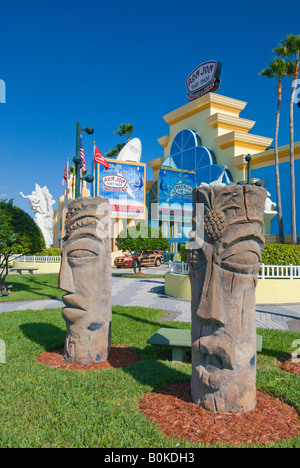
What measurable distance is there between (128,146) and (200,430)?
97.0 feet

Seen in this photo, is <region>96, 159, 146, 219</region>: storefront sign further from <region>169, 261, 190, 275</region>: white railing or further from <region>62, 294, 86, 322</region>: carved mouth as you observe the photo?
<region>62, 294, 86, 322</region>: carved mouth

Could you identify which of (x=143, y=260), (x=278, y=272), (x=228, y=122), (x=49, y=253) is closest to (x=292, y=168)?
(x=278, y=272)

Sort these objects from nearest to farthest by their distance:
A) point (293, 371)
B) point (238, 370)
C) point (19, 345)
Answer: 1. point (238, 370)
2. point (293, 371)
3. point (19, 345)

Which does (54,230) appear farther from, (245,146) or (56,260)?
(245,146)

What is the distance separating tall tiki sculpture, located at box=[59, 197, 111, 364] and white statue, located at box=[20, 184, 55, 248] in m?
29.7

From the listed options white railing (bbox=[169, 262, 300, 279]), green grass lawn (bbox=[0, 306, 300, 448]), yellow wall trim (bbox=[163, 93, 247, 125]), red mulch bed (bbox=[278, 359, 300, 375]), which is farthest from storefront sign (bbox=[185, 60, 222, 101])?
red mulch bed (bbox=[278, 359, 300, 375])

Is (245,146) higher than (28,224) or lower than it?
higher

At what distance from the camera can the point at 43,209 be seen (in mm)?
34031

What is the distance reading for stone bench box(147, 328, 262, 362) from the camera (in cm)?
506

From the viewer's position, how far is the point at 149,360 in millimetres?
5246

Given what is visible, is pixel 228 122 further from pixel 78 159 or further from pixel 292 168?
pixel 78 159

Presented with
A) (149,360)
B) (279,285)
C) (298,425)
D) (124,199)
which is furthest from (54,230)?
(298,425)

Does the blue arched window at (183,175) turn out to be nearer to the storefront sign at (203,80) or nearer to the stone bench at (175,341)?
the storefront sign at (203,80)
